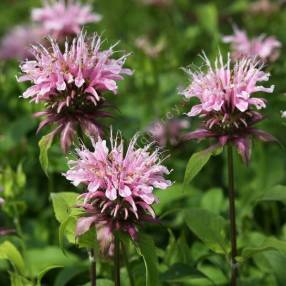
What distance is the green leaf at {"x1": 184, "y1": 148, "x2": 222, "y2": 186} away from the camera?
1849mm

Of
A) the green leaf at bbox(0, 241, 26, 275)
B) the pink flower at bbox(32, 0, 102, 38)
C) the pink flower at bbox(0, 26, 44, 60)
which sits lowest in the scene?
the green leaf at bbox(0, 241, 26, 275)

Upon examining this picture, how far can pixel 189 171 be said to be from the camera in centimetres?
186

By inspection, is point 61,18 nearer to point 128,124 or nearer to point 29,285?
point 128,124

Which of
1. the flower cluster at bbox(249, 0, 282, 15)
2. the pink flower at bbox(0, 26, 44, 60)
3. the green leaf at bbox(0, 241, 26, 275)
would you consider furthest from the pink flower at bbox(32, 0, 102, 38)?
the green leaf at bbox(0, 241, 26, 275)

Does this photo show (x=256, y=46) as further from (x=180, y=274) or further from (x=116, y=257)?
(x=116, y=257)

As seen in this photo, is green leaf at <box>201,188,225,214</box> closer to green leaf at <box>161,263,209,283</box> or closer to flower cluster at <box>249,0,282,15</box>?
green leaf at <box>161,263,209,283</box>

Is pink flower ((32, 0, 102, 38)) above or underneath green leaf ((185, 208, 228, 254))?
above

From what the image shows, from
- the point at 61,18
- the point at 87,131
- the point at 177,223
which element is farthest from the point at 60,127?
the point at 61,18

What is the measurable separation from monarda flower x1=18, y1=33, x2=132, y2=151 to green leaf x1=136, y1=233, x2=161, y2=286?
1.23 feet

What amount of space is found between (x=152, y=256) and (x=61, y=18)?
6.25ft

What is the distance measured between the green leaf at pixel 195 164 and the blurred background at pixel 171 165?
0.70 ft

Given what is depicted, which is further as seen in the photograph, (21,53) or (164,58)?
(21,53)

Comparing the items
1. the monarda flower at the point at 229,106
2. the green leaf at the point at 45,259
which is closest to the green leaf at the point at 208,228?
the monarda flower at the point at 229,106

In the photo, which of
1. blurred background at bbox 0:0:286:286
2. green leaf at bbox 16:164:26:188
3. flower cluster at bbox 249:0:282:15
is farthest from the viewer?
flower cluster at bbox 249:0:282:15
